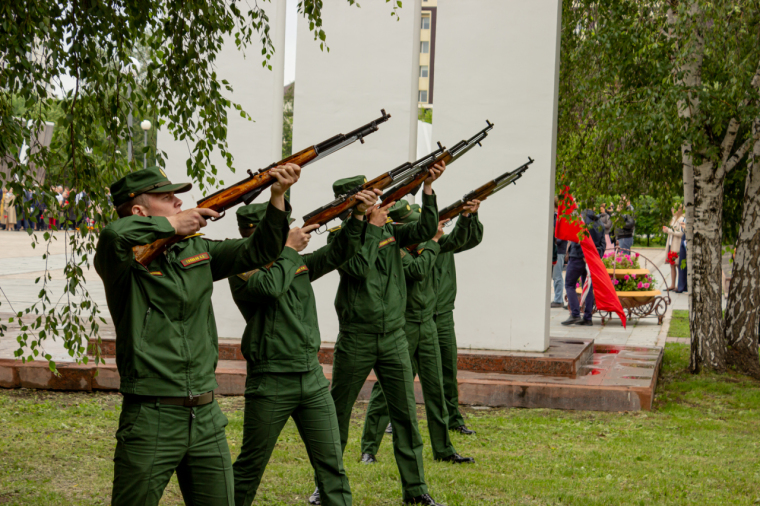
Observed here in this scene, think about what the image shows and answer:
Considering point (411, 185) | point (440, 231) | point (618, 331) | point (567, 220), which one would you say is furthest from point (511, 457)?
point (618, 331)

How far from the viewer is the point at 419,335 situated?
20.9 feet

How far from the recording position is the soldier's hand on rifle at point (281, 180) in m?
3.42

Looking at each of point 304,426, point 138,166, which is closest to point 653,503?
point 304,426

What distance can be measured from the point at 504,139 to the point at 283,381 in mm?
5821

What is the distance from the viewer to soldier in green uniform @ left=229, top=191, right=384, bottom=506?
4270mm

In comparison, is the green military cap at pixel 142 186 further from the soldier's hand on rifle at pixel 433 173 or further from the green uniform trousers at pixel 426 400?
the green uniform trousers at pixel 426 400

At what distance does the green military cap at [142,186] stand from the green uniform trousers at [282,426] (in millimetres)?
1379

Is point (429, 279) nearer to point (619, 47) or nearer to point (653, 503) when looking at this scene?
point (653, 503)

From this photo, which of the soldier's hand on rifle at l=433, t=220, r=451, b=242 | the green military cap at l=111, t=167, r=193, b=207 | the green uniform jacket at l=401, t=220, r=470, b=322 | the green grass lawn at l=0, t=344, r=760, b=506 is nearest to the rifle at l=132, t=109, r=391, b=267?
the green military cap at l=111, t=167, r=193, b=207

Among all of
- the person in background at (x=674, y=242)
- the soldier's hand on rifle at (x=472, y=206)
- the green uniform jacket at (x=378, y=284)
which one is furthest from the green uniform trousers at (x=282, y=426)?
the person in background at (x=674, y=242)

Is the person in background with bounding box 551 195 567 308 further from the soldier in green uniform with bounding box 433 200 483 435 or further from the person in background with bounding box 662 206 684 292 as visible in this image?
the soldier in green uniform with bounding box 433 200 483 435

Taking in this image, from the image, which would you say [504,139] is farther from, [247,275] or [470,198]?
[247,275]

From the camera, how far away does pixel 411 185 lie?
568 cm

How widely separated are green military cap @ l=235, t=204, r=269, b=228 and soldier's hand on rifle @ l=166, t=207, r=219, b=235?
1329mm
